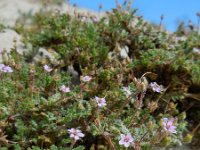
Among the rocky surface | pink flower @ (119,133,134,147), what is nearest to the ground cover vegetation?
pink flower @ (119,133,134,147)

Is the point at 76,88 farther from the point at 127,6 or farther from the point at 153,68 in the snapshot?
the point at 127,6

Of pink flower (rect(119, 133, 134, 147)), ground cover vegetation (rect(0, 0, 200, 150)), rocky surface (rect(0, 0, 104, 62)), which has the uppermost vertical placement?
rocky surface (rect(0, 0, 104, 62))

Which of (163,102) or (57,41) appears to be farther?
(57,41)

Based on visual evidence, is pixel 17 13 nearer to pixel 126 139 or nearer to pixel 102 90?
pixel 102 90

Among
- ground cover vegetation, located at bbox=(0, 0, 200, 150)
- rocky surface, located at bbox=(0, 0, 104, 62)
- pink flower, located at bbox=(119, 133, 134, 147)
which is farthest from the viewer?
rocky surface, located at bbox=(0, 0, 104, 62)

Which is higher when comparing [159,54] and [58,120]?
[159,54]

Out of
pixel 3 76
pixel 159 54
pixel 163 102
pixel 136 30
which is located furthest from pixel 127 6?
pixel 3 76

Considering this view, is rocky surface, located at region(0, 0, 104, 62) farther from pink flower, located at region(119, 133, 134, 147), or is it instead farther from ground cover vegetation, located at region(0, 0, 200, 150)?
pink flower, located at region(119, 133, 134, 147)

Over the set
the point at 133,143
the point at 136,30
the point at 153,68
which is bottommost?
the point at 133,143

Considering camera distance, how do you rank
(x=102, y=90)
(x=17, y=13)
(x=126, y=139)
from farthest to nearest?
(x=17, y=13) → (x=102, y=90) → (x=126, y=139)

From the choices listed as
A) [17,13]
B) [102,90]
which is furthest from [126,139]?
[17,13]

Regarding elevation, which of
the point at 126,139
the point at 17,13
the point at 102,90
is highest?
the point at 17,13
